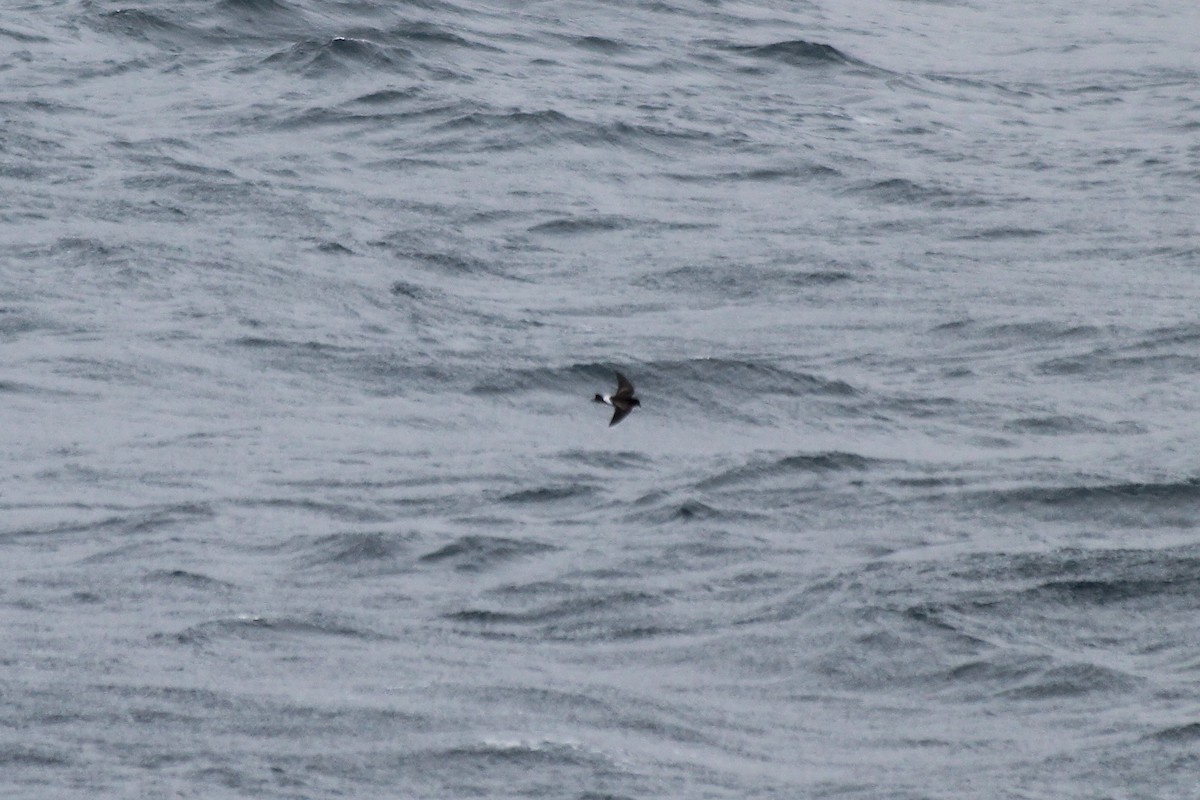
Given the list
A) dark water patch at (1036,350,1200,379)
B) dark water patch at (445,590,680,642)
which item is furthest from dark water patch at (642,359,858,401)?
dark water patch at (445,590,680,642)

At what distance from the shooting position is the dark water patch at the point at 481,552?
1598cm

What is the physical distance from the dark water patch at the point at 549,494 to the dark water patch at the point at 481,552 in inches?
31.6

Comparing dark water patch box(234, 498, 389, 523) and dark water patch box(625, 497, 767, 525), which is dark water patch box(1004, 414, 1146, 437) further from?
dark water patch box(234, 498, 389, 523)

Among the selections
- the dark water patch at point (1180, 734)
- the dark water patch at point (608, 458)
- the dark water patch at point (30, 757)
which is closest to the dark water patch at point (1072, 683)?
the dark water patch at point (1180, 734)

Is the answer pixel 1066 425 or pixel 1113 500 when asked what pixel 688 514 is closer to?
pixel 1113 500

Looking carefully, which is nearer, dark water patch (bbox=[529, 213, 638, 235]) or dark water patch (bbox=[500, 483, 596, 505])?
dark water patch (bbox=[500, 483, 596, 505])

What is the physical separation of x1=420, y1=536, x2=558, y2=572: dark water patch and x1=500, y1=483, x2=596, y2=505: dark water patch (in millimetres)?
803

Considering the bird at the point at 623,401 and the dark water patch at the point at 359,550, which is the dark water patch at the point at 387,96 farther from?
the bird at the point at 623,401

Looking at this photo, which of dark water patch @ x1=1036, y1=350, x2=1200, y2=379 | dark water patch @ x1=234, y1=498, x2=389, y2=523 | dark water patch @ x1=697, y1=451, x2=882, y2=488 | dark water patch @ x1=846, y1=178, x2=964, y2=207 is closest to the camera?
dark water patch @ x1=234, y1=498, x2=389, y2=523

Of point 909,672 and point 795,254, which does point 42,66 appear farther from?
point 909,672

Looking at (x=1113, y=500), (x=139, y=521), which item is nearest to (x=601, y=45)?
(x=1113, y=500)

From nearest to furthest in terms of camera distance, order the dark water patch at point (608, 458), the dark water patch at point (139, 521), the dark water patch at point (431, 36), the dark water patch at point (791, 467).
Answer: the dark water patch at point (139, 521), the dark water patch at point (791, 467), the dark water patch at point (608, 458), the dark water patch at point (431, 36)

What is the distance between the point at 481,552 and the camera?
16.1m

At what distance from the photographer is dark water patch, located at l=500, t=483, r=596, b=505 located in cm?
1717
